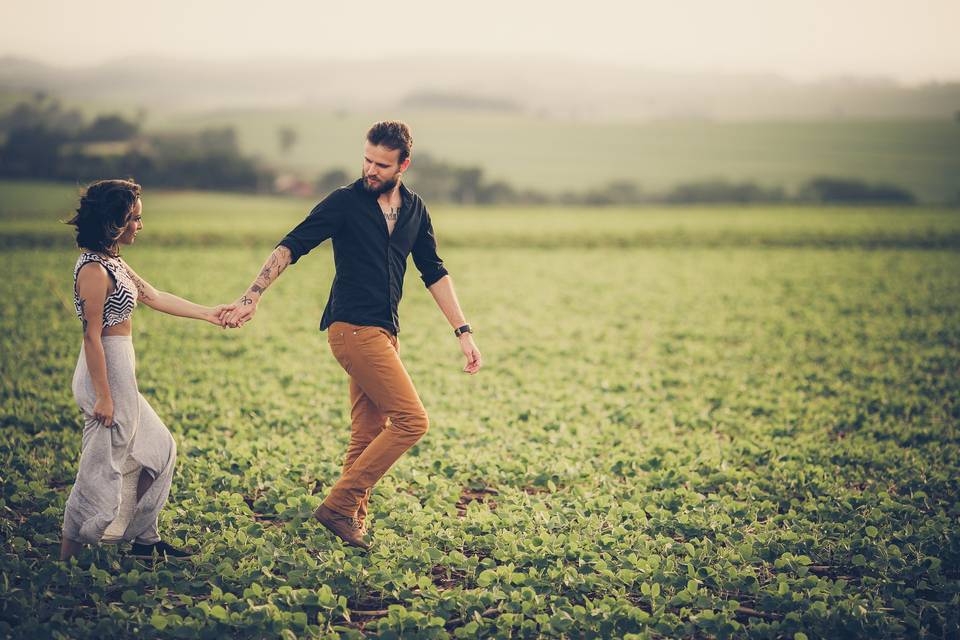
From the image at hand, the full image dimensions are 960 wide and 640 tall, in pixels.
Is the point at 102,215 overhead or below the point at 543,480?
overhead

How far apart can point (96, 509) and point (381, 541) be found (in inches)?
78.8

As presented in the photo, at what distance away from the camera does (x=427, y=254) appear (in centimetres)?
548

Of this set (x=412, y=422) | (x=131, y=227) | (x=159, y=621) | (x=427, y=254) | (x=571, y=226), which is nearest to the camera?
(x=159, y=621)

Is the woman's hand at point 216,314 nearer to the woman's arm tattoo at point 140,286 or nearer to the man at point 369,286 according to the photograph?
the man at point 369,286

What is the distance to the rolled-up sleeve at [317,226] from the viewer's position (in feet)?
16.0

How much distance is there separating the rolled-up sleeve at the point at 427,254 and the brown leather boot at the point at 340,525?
188 cm

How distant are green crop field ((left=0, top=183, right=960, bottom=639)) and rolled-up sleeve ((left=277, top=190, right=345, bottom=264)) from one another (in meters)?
1.79

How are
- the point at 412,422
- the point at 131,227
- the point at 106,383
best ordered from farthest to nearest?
the point at 412,422
the point at 131,227
the point at 106,383

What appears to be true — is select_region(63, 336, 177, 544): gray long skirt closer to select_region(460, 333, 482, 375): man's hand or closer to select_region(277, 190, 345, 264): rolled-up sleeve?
select_region(277, 190, 345, 264): rolled-up sleeve

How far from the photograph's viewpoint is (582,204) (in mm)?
63594

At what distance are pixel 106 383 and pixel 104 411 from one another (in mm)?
181

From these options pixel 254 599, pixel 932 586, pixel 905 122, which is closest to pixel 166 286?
pixel 254 599

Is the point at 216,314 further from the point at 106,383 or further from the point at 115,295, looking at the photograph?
the point at 106,383

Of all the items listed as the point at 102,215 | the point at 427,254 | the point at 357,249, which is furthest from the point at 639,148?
the point at 102,215
